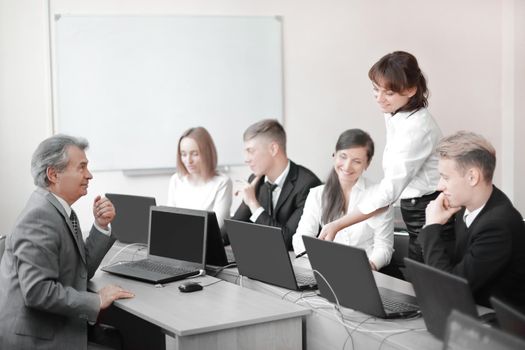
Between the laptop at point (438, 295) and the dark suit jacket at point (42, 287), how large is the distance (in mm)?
1129

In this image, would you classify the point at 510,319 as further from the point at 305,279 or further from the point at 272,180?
the point at 272,180

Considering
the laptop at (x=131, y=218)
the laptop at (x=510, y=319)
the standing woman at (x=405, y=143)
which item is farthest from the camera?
the laptop at (x=131, y=218)

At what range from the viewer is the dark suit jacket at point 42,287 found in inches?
93.7

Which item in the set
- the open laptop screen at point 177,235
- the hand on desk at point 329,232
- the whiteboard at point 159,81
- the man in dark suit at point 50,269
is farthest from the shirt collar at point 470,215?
the whiteboard at point 159,81

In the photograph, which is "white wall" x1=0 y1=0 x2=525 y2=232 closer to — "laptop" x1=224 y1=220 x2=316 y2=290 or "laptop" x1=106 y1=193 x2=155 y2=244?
"laptop" x1=106 y1=193 x2=155 y2=244

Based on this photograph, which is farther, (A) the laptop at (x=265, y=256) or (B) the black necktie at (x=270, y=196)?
(B) the black necktie at (x=270, y=196)

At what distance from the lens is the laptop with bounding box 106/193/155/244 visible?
369 centimetres

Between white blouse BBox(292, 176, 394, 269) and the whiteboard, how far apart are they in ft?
7.34

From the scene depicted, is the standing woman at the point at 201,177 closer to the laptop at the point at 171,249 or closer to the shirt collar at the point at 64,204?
the laptop at the point at 171,249

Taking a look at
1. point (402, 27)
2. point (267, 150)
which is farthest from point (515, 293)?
point (402, 27)

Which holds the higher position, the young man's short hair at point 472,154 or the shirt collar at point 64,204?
the young man's short hair at point 472,154

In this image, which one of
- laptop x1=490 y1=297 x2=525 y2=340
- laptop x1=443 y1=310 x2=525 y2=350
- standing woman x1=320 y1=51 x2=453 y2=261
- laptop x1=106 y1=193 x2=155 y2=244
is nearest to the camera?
laptop x1=443 y1=310 x2=525 y2=350

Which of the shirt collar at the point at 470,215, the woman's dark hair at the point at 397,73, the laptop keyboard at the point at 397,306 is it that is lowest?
the laptop keyboard at the point at 397,306

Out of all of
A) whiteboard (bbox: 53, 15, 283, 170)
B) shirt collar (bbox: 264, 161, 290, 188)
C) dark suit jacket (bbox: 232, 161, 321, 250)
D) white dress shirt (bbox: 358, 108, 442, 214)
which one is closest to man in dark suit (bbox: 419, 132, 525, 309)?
white dress shirt (bbox: 358, 108, 442, 214)
